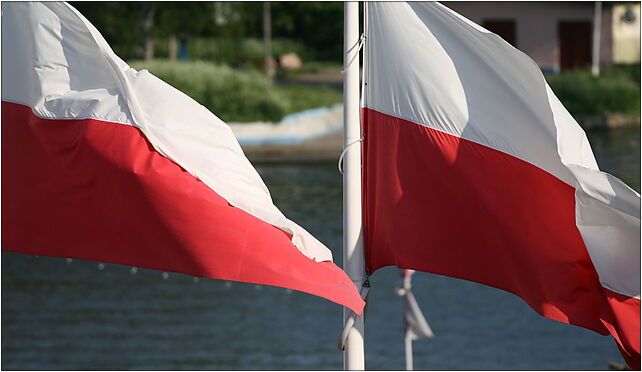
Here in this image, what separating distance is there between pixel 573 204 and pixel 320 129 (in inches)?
1134

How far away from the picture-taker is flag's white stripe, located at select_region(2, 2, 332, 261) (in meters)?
5.30

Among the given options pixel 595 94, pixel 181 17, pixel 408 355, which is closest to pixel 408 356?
pixel 408 355

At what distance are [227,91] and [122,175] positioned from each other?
27.7 metres

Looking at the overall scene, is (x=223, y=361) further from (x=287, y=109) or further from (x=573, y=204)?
(x=287, y=109)

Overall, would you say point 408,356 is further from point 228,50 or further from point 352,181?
point 228,50

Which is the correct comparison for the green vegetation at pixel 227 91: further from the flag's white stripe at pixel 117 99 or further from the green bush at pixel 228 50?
the flag's white stripe at pixel 117 99

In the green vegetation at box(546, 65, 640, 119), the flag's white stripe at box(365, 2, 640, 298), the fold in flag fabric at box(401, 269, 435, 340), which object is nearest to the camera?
the flag's white stripe at box(365, 2, 640, 298)

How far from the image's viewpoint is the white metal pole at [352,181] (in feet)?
16.7

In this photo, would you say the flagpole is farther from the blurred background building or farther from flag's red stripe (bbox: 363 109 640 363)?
the blurred background building

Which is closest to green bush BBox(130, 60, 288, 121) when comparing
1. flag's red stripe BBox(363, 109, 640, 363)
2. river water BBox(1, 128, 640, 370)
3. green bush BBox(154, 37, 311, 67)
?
river water BBox(1, 128, 640, 370)

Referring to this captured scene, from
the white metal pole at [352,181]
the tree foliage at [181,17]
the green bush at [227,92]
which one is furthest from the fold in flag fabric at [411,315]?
the tree foliage at [181,17]

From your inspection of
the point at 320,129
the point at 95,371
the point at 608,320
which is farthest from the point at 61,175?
the point at 320,129

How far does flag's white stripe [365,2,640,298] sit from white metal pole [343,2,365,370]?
160 millimetres

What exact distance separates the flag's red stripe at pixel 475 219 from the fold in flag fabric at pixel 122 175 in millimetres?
413
